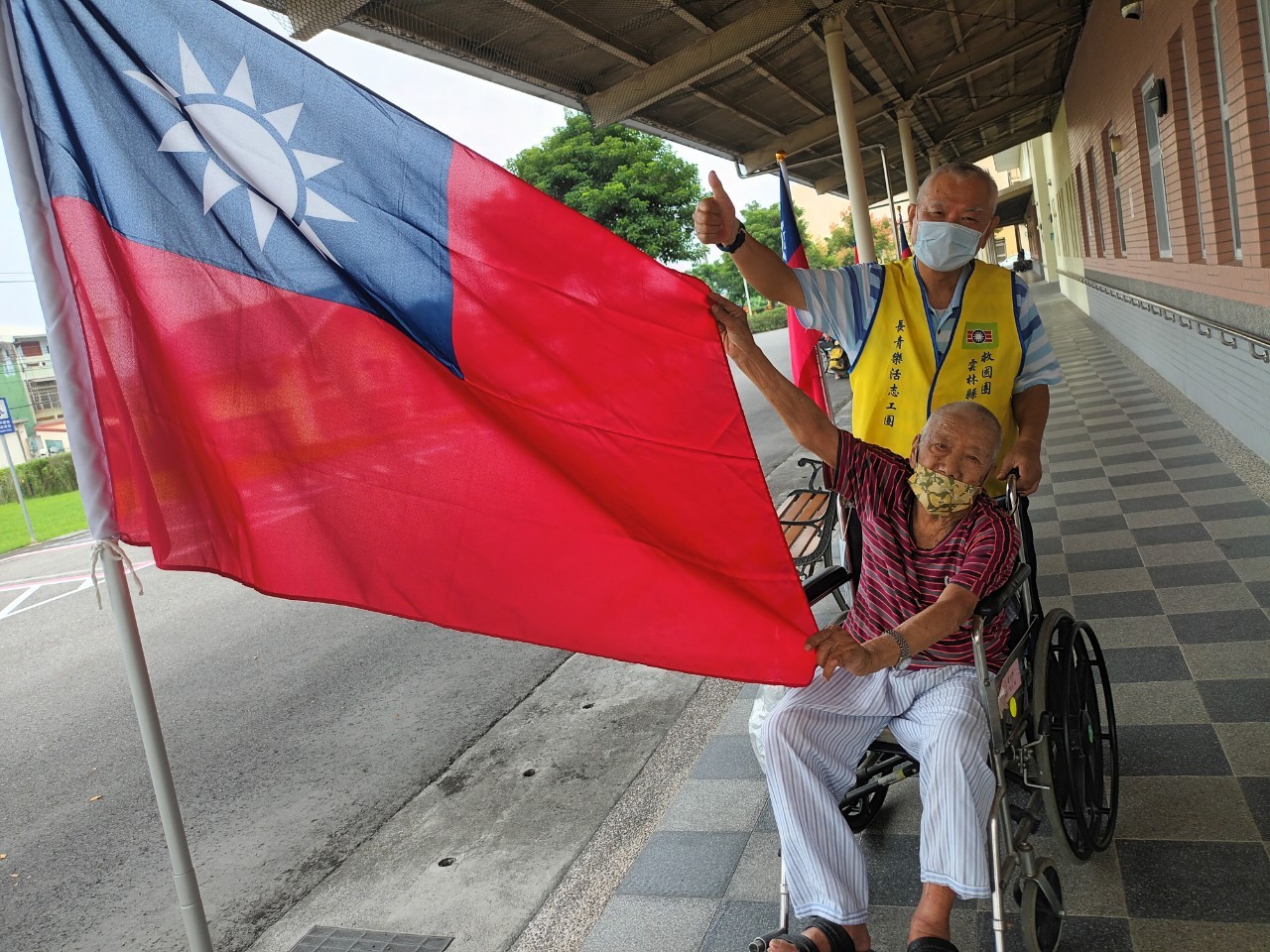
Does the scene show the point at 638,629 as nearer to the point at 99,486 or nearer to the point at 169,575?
the point at 99,486

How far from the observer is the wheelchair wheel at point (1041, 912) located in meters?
2.16

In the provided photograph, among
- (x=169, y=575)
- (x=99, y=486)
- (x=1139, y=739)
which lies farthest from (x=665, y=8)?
(x=99, y=486)

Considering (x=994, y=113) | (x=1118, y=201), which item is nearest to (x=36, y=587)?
(x=1118, y=201)

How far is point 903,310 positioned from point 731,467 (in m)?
1.14

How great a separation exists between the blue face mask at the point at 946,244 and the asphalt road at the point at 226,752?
2882 mm

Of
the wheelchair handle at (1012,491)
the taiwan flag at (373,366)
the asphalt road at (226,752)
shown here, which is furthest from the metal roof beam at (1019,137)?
the taiwan flag at (373,366)

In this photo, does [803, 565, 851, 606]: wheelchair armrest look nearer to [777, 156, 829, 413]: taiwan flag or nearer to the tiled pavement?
the tiled pavement

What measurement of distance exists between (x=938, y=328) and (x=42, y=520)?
19.0 meters

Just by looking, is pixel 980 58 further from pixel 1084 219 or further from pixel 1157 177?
pixel 1157 177

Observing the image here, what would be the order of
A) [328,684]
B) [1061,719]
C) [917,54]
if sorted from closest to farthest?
[1061,719] → [328,684] → [917,54]

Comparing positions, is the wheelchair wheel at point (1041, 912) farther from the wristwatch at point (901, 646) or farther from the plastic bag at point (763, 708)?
the plastic bag at point (763, 708)

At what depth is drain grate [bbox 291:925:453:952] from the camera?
2.89m

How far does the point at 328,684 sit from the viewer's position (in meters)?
Answer: 5.56

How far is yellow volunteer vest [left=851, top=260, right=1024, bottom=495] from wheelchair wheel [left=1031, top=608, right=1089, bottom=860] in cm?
49
